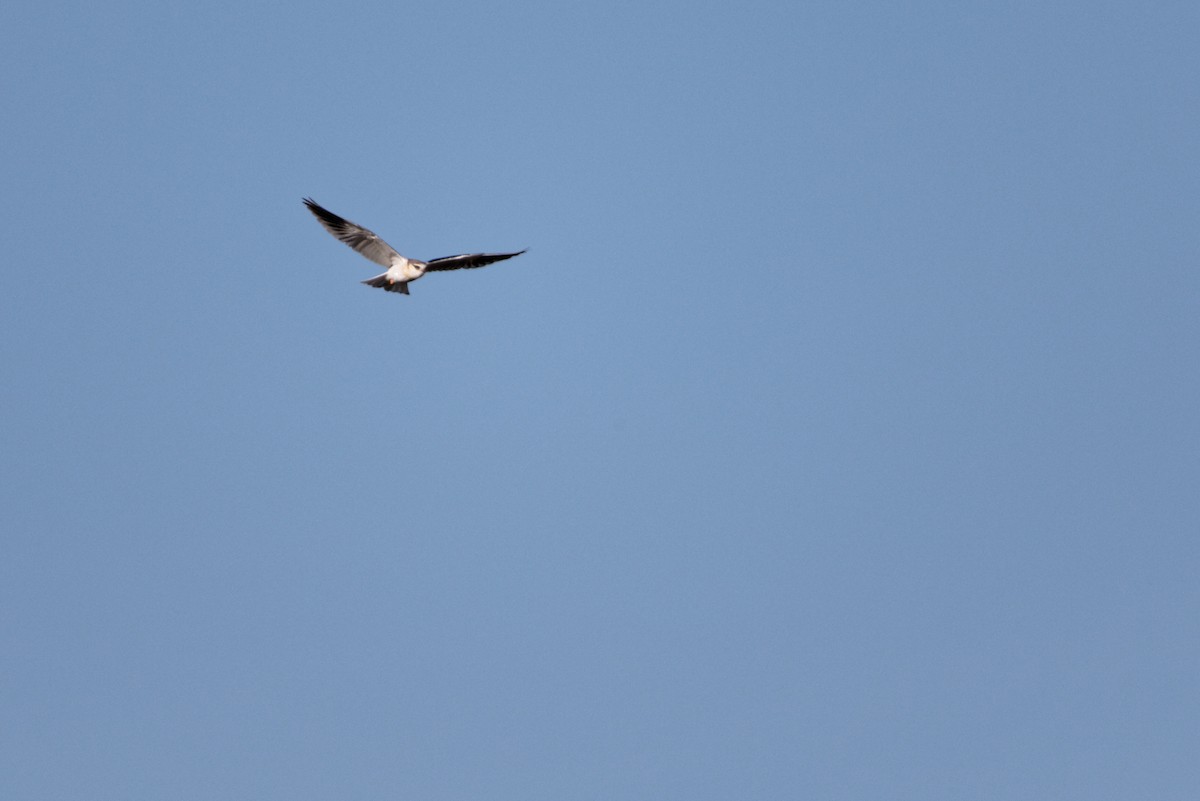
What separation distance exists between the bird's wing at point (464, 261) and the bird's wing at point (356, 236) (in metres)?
1.47

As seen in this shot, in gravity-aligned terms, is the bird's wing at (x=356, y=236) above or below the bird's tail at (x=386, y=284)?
above

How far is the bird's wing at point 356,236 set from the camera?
43969mm

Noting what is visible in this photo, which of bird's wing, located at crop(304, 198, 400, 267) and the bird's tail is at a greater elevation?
bird's wing, located at crop(304, 198, 400, 267)

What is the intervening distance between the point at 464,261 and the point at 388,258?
115 inches

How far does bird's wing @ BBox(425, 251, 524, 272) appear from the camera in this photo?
4266 cm

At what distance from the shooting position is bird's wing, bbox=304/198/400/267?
144ft

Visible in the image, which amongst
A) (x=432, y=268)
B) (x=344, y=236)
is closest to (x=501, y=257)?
(x=432, y=268)

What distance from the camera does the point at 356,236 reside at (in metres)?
44.3

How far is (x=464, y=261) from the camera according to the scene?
43.2m

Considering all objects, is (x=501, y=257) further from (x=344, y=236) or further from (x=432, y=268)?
(x=344, y=236)

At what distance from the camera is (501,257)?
42.6 meters

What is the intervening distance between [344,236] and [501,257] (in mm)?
5769

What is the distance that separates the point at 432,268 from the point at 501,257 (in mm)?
2559

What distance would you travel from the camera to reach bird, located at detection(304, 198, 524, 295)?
43031mm
